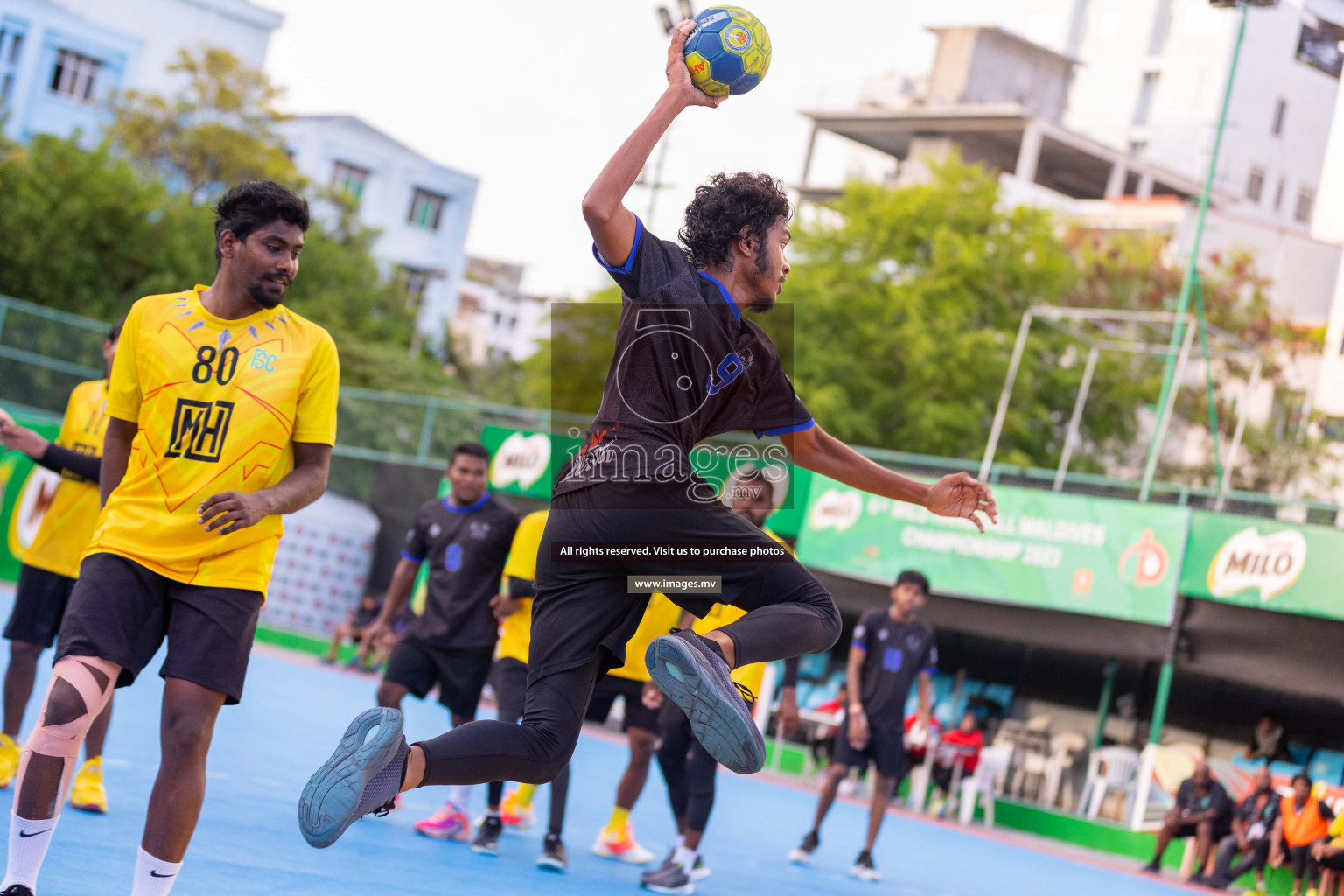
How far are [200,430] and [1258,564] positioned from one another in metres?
12.4

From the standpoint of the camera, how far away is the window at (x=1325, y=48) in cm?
1936

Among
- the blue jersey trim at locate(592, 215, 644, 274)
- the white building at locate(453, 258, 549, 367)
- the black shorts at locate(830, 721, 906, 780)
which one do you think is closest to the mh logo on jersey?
the blue jersey trim at locate(592, 215, 644, 274)

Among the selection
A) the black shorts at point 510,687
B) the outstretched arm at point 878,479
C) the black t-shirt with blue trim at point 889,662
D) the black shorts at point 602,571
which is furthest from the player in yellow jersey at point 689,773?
the black shorts at point 602,571

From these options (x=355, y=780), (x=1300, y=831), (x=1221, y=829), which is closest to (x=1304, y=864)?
(x=1300, y=831)

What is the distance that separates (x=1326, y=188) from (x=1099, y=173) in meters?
11.6

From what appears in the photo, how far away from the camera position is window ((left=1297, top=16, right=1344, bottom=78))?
19359 millimetres

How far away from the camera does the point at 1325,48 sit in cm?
1948

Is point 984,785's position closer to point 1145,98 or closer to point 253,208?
point 253,208

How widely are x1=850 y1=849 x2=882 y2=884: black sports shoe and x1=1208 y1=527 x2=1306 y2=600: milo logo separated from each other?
663 cm

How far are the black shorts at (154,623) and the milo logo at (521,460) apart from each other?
15.1 m

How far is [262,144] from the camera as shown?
122 ft

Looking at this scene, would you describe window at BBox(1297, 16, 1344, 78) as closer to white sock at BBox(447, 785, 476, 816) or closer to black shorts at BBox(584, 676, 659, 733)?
black shorts at BBox(584, 676, 659, 733)

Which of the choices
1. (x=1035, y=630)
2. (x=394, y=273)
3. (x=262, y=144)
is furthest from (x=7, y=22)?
(x=1035, y=630)

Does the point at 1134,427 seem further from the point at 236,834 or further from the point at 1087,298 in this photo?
the point at 236,834
